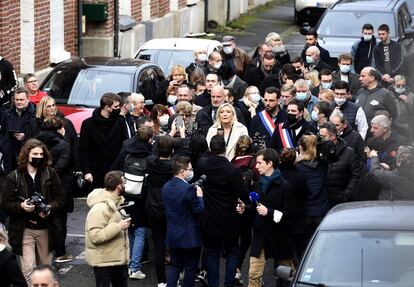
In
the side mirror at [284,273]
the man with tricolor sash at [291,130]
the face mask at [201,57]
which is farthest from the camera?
the face mask at [201,57]

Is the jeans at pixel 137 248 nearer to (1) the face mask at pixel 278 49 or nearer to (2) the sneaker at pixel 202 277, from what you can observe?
(2) the sneaker at pixel 202 277

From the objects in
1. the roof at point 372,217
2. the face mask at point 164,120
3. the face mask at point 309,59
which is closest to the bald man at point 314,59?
the face mask at point 309,59

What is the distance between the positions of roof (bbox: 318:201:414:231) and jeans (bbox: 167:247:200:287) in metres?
2.17

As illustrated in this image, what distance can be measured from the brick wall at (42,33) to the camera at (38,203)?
11687mm

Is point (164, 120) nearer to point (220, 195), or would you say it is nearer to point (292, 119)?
point (292, 119)

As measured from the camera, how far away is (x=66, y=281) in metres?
14.0

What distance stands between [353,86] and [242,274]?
5096 mm

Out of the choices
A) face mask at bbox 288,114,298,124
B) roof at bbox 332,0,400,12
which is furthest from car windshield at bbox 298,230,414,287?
roof at bbox 332,0,400,12

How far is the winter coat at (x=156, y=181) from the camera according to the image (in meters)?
13.6

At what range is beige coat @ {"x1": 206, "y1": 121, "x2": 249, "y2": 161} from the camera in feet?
48.0

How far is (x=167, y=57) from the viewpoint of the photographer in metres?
22.5

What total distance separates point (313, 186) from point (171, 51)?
933 cm

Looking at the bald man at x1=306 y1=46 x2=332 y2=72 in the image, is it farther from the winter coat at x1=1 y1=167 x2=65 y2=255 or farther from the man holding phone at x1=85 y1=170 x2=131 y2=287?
the man holding phone at x1=85 y1=170 x2=131 y2=287

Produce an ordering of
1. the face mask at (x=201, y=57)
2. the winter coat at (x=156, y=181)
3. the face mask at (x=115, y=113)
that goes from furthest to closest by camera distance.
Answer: the face mask at (x=201, y=57), the face mask at (x=115, y=113), the winter coat at (x=156, y=181)
